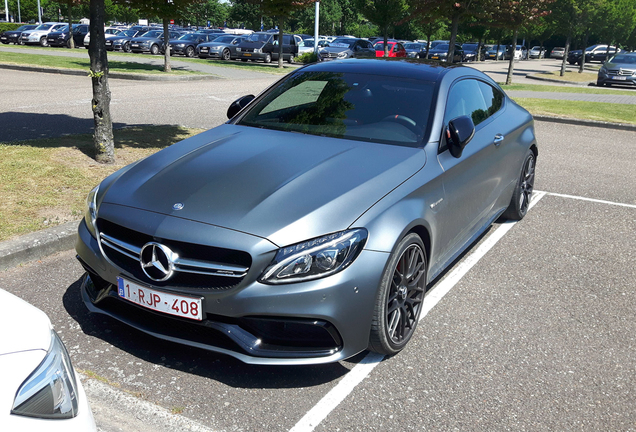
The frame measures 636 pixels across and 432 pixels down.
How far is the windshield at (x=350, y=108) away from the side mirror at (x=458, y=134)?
0.20 metres

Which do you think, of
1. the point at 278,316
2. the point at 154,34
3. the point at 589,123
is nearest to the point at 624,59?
the point at 589,123

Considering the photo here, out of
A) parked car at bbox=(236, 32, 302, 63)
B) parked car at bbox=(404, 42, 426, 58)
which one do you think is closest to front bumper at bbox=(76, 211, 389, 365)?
parked car at bbox=(236, 32, 302, 63)

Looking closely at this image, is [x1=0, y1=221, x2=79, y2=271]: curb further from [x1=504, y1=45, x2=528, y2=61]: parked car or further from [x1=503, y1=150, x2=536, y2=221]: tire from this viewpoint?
[x1=504, y1=45, x2=528, y2=61]: parked car

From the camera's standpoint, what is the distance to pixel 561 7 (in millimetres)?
32625

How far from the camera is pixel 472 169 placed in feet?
15.3

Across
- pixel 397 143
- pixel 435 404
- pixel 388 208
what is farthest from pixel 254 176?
pixel 435 404

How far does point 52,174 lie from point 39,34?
3743cm

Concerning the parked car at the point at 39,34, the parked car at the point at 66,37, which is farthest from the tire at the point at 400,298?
the parked car at the point at 39,34

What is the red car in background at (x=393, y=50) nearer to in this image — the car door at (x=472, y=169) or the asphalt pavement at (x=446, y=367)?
the car door at (x=472, y=169)

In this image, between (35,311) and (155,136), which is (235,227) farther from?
(155,136)

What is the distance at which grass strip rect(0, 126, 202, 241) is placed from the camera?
556cm

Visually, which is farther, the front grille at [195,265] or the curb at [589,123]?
the curb at [589,123]

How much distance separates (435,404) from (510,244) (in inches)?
116

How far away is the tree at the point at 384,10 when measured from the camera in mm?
Result: 37688
